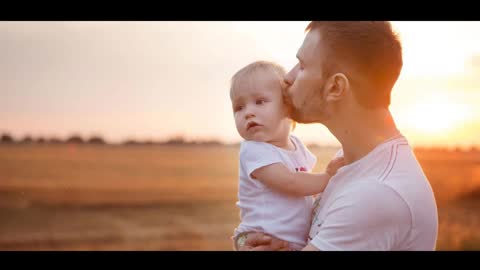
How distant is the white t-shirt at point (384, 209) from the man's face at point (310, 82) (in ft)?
0.81

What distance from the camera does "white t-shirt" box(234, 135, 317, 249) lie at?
6.83 ft

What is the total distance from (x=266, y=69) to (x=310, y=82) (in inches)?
11.2

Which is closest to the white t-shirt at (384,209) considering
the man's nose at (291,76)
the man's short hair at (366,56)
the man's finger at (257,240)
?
the man's short hair at (366,56)

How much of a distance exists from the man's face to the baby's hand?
0.20 metres

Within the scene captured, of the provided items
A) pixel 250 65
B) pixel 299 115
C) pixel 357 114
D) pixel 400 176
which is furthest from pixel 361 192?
pixel 250 65

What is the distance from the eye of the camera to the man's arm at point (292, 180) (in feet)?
6.74

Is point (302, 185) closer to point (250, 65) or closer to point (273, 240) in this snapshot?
point (273, 240)

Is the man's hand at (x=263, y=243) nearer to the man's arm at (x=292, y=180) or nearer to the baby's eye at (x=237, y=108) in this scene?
the man's arm at (x=292, y=180)

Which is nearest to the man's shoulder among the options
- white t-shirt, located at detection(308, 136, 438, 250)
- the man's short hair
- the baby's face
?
white t-shirt, located at detection(308, 136, 438, 250)

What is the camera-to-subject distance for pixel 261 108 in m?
2.13

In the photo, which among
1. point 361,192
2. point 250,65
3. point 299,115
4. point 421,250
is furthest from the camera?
point 250,65

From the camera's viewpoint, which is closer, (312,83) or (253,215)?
(312,83)

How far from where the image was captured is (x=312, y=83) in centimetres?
192

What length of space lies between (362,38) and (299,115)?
356 mm
